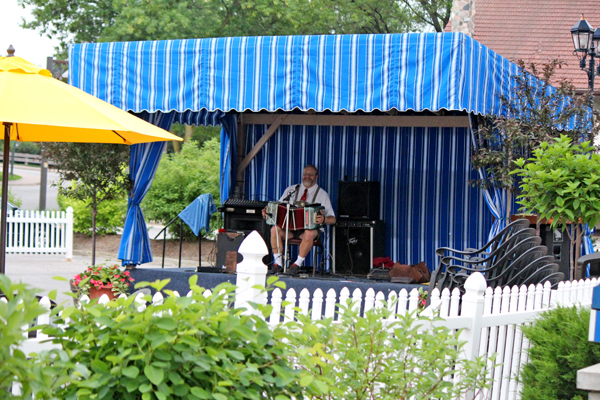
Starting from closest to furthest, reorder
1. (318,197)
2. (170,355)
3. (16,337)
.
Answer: (16,337), (170,355), (318,197)

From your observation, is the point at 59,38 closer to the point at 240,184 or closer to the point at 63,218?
the point at 63,218

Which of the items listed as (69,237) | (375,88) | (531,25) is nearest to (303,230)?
(375,88)

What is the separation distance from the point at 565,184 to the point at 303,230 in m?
3.83

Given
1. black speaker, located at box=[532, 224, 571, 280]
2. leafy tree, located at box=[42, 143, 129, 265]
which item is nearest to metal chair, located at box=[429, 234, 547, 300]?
black speaker, located at box=[532, 224, 571, 280]

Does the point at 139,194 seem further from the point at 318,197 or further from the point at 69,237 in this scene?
the point at 69,237

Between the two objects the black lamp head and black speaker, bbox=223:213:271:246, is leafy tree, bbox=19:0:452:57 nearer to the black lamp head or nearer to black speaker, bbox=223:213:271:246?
the black lamp head

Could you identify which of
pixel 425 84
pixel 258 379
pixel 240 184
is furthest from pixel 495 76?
pixel 258 379

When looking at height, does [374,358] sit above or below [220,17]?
below

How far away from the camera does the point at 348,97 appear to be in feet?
23.5

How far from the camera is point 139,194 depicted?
343 inches

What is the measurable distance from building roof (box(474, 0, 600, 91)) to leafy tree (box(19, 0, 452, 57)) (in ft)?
7.88

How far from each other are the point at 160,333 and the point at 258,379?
30 centimetres

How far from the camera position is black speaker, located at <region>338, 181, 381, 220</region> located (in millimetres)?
9453

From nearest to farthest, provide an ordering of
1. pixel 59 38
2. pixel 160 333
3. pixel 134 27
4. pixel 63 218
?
Result: pixel 160 333 < pixel 63 218 < pixel 134 27 < pixel 59 38
